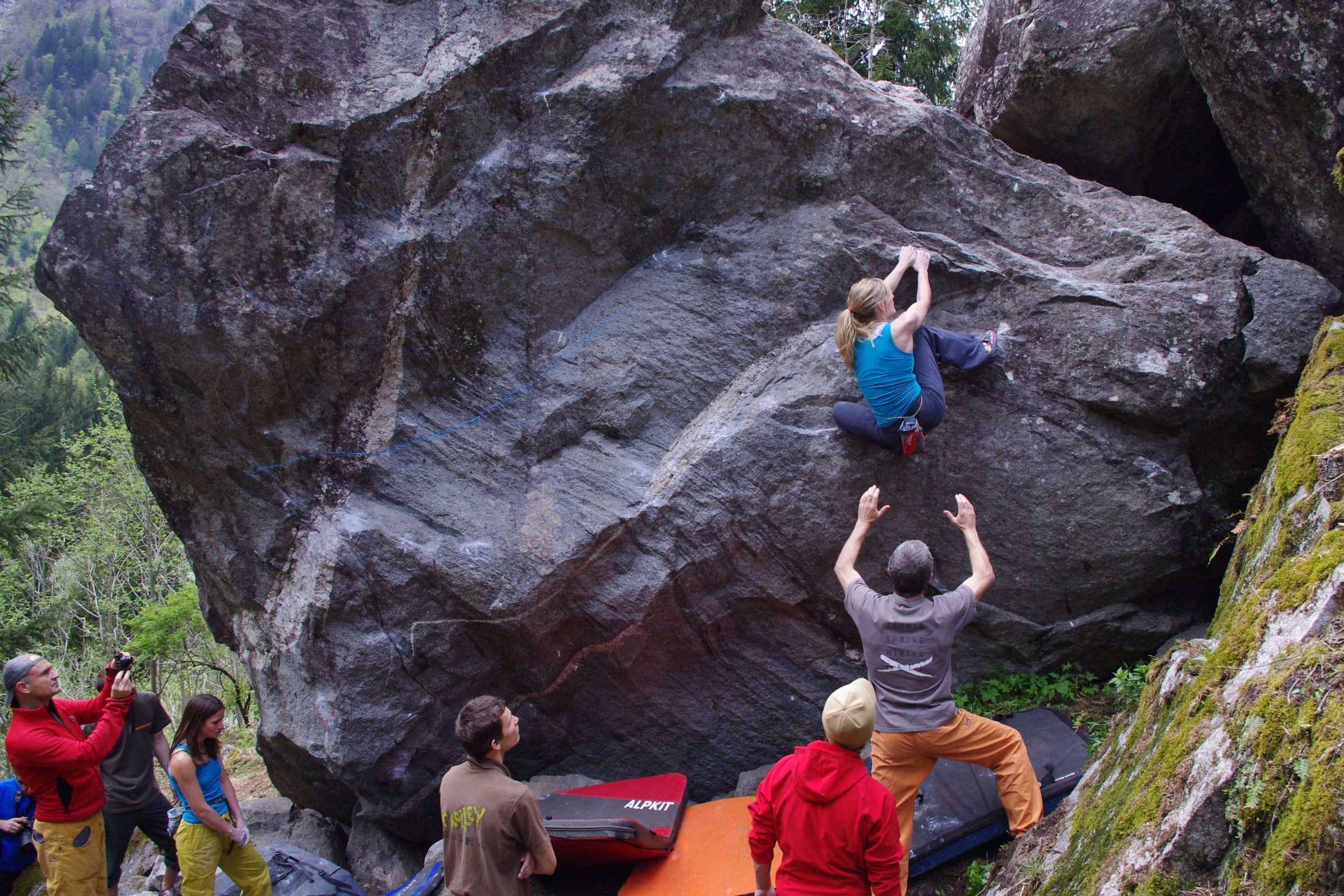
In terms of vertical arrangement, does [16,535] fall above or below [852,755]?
below

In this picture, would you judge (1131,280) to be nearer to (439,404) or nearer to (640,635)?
(640,635)

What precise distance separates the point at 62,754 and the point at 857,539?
5013 millimetres

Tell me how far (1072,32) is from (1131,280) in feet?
9.92

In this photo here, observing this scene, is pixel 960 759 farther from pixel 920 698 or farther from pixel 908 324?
pixel 908 324

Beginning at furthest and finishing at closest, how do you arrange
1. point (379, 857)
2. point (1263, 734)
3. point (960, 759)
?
point (379, 857) → point (960, 759) → point (1263, 734)

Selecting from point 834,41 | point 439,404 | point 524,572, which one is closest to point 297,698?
point 524,572

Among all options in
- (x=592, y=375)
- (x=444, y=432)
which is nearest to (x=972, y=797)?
(x=592, y=375)

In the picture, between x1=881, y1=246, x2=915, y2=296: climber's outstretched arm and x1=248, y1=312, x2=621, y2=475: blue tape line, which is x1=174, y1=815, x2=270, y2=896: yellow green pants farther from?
x1=881, y1=246, x2=915, y2=296: climber's outstretched arm

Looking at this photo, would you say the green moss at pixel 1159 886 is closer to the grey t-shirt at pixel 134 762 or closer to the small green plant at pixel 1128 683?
the small green plant at pixel 1128 683

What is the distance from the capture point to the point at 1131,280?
6418 mm

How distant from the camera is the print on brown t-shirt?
3902 millimetres

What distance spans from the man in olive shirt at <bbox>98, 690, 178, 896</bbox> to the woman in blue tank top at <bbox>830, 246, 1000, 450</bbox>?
5333 mm

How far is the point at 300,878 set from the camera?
229 inches

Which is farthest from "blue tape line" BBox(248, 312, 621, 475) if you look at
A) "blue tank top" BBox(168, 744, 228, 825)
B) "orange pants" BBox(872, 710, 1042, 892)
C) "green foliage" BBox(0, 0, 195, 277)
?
"green foliage" BBox(0, 0, 195, 277)
